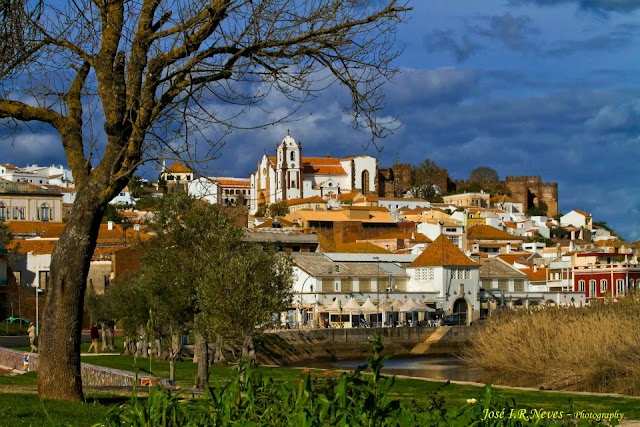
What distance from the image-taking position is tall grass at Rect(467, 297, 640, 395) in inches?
1145

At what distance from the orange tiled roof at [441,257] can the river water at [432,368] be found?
18.9m

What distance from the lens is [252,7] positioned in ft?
39.4

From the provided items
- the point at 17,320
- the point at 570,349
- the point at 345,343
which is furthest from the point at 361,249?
the point at 570,349

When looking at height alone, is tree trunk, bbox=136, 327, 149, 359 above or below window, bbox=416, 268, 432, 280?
below

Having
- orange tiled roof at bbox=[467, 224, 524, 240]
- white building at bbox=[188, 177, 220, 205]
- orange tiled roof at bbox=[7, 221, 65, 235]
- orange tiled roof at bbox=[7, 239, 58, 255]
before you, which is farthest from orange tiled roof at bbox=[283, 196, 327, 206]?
white building at bbox=[188, 177, 220, 205]

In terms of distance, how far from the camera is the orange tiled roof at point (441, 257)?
81938mm

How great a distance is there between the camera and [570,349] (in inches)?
1214

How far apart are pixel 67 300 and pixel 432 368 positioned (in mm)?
40663

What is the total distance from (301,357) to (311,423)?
2207 inches

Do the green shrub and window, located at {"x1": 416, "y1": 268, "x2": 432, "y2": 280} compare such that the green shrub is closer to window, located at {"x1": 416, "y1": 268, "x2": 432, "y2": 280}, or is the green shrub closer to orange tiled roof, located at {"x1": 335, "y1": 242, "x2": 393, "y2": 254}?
window, located at {"x1": 416, "y1": 268, "x2": 432, "y2": 280}

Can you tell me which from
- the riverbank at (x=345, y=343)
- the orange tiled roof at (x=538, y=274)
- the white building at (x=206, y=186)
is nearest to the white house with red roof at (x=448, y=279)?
the riverbank at (x=345, y=343)

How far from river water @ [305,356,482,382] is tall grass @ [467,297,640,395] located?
2.61 m

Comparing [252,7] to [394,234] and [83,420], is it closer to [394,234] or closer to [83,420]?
[83,420]

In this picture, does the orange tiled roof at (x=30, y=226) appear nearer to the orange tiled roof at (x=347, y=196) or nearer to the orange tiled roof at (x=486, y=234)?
the orange tiled roof at (x=486, y=234)
